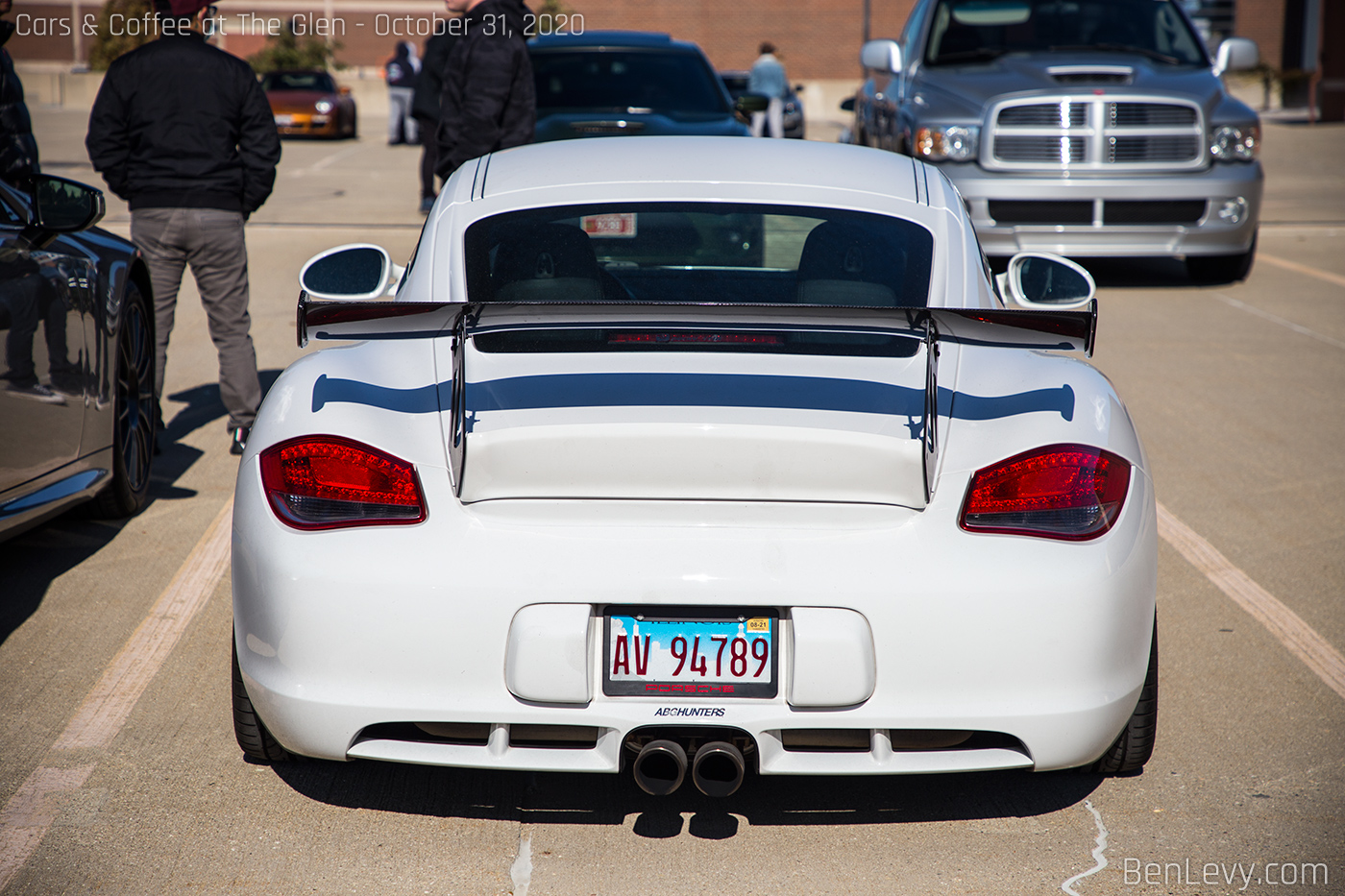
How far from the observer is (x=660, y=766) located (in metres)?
2.58

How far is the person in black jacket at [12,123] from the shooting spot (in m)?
6.36

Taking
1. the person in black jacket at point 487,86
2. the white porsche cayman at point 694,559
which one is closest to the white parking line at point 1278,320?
the person in black jacket at point 487,86

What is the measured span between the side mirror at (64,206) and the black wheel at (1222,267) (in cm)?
824

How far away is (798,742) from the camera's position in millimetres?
2545

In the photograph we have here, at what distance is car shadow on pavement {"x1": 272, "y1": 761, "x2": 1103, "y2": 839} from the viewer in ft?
9.56

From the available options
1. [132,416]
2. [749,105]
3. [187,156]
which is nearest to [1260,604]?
[132,416]

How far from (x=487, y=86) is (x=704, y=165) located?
4.33 m

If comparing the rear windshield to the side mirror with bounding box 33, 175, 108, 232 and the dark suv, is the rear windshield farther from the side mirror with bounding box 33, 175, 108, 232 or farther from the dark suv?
the dark suv

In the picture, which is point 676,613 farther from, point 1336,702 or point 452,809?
point 1336,702

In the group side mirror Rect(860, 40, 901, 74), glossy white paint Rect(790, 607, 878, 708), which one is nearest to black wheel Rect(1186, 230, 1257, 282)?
side mirror Rect(860, 40, 901, 74)

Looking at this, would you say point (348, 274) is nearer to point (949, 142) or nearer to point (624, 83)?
point (624, 83)

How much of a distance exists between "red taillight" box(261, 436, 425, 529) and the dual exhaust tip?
653 millimetres

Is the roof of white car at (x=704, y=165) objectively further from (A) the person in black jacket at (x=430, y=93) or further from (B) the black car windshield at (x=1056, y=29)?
(B) the black car windshield at (x=1056, y=29)

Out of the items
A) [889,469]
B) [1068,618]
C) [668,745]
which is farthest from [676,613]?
[1068,618]
